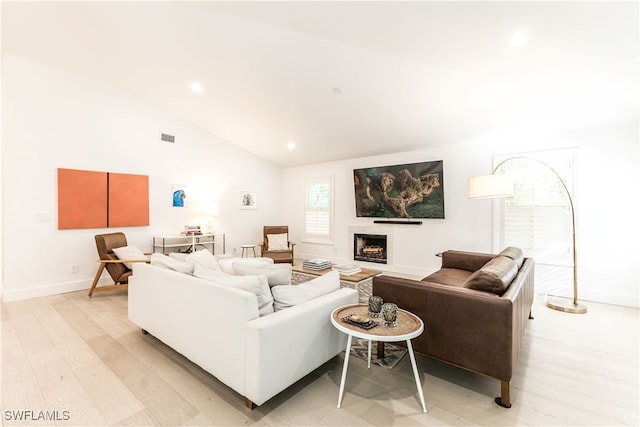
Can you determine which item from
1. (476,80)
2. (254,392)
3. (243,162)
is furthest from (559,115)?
(243,162)

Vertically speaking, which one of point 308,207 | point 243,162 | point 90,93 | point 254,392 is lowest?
point 254,392

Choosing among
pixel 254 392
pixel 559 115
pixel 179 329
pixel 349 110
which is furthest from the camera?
pixel 349 110

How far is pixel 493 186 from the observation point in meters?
3.36

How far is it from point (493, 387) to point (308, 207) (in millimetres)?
5713

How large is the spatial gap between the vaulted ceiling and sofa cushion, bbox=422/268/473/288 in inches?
88.4

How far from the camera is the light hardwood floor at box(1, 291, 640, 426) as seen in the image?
1799 mm

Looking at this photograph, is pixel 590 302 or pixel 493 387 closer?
pixel 493 387

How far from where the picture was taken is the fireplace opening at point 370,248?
6207 millimetres

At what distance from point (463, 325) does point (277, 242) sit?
4906 millimetres

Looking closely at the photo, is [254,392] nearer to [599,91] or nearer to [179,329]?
[179,329]

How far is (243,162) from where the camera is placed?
6953 mm

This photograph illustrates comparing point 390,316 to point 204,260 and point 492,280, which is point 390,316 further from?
point 204,260

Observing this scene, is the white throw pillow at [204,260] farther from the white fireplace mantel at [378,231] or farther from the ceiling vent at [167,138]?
the white fireplace mantel at [378,231]

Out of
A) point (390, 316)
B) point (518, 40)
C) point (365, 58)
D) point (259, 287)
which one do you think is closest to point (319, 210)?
point (365, 58)
